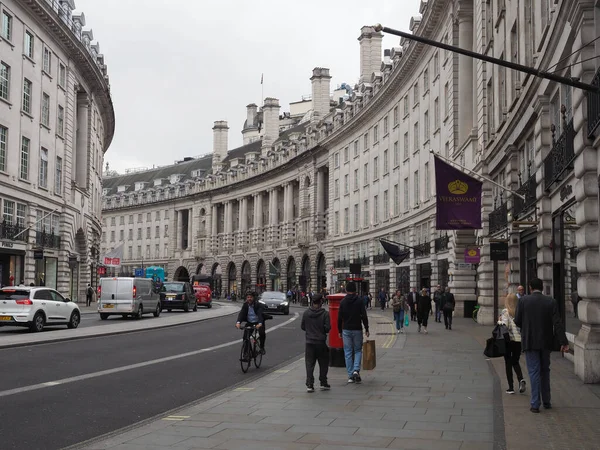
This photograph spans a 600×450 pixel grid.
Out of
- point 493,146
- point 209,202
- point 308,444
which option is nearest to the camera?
point 308,444

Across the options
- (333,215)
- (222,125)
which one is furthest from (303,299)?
(222,125)

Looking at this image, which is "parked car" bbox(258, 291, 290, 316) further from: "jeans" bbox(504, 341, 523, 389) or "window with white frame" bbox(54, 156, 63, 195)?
"jeans" bbox(504, 341, 523, 389)

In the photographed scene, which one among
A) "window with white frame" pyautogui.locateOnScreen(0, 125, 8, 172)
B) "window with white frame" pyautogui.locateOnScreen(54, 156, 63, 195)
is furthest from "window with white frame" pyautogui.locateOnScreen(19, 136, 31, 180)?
"window with white frame" pyautogui.locateOnScreen(54, 156, 63, 195)

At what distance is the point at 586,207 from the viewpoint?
47.2 ft

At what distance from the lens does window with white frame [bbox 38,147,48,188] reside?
153 ft

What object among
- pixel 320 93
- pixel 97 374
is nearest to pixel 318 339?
pixel 97 374

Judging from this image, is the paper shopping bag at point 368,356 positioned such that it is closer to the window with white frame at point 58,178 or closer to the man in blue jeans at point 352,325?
the man in blue jeans at point 352,325

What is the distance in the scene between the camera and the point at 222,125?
11788cm

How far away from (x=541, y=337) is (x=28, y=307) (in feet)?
64.8

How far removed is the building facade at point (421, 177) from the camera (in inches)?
656

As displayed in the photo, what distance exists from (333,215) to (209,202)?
43.9m

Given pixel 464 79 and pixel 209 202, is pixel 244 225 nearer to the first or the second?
pixel 209 202

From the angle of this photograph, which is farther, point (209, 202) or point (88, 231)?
point (209, 202)

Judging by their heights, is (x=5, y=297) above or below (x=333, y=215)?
below
